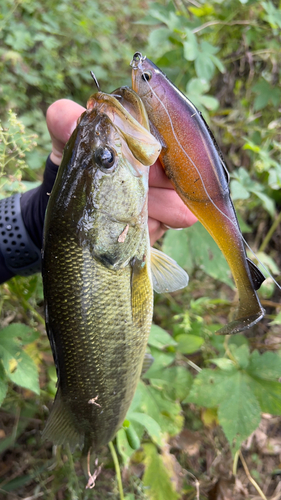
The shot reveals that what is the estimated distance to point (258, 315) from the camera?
113cm

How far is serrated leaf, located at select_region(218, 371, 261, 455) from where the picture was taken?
6.17 ft

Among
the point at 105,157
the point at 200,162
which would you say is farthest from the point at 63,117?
the point at 200,162

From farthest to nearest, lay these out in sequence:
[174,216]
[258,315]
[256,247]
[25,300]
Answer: [256,247] < [25,300] < [174,216] < [258,315]

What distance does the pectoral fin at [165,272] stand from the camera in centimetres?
147

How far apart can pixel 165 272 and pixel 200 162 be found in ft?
1.76

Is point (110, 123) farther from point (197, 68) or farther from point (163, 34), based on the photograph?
point (163, 34)

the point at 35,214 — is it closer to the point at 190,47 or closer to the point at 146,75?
the point at 146,75

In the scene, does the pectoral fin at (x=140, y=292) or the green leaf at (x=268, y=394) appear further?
the green leaf at (x=268, y=394)

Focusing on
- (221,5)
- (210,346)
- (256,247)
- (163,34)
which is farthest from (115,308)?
(221,5)

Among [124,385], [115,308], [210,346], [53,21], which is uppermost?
[53,21]

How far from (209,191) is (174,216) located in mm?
446

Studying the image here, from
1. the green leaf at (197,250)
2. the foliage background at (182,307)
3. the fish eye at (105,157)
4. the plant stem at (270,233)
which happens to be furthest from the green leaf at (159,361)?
the plant stem at (270,233)

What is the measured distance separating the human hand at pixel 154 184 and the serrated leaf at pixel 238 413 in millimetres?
1112

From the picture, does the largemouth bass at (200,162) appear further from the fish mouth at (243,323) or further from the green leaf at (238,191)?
the green leaf at (238,191)
